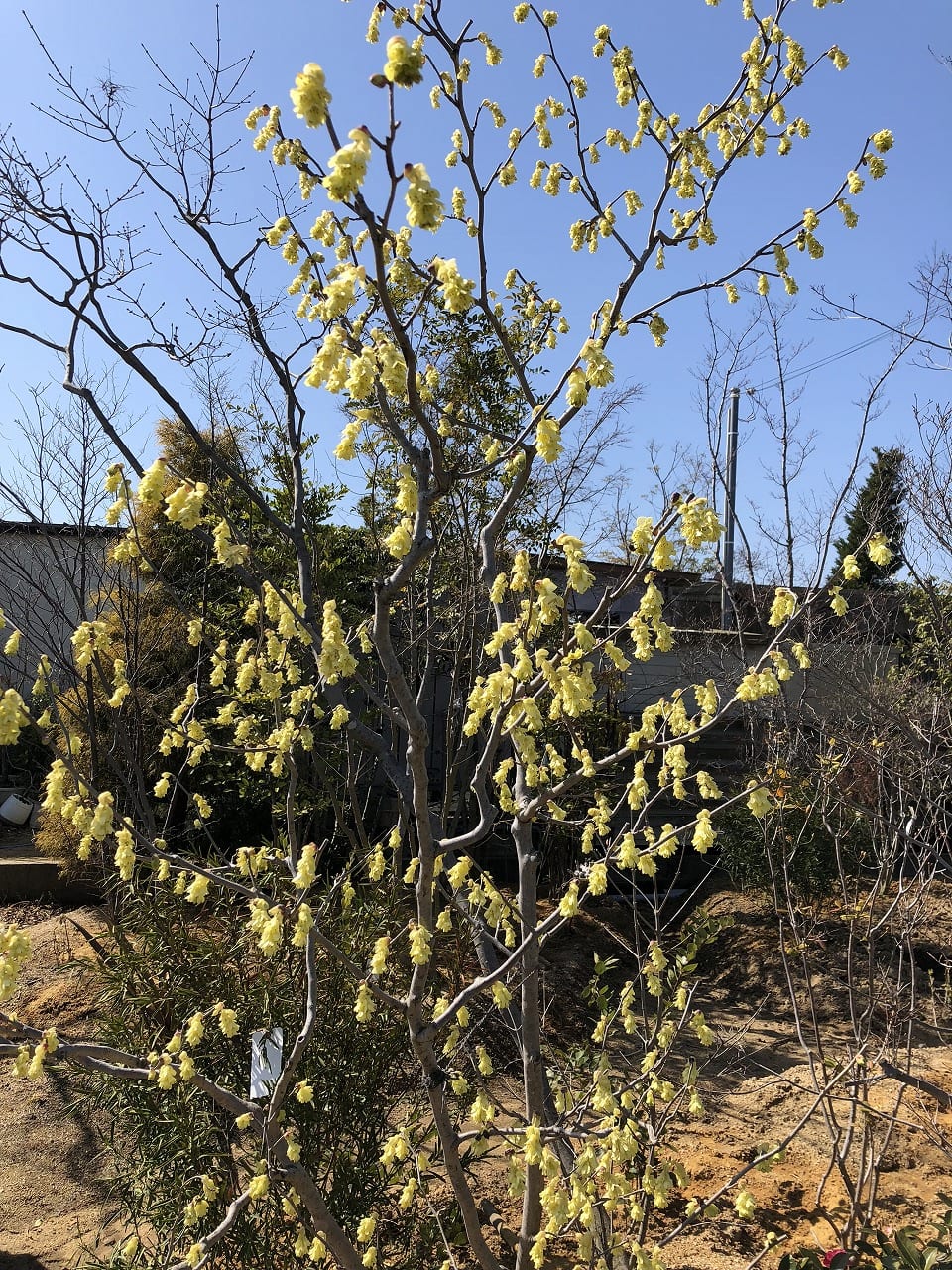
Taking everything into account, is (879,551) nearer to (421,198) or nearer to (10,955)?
(421,198)

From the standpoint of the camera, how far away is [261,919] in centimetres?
222

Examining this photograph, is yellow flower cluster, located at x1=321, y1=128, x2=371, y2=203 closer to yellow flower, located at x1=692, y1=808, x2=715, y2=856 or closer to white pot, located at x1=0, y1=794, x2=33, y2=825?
yellow flower, located at x1=692, y1=808, x2=715, y2=856

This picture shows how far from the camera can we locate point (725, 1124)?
4.62 meters

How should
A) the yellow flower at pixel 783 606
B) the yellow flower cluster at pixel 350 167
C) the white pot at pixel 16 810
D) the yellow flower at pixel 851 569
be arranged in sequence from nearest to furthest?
the yellow flower cluster at pixel 350 167 < the yellow flower at pixel 783 606 < the yellow flower at pixel 851 569 < the white pot at pixel 16 810

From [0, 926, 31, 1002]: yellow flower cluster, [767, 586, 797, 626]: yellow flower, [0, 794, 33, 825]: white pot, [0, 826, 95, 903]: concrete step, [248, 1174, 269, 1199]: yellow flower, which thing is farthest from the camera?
[0, 794, 33, 825]: white pot

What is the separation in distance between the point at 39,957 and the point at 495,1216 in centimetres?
363

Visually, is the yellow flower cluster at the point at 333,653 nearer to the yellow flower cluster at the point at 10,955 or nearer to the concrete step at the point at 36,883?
the yellow flower cluster at the point at 10,955

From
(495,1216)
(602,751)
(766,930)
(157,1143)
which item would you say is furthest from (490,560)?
(766,930)

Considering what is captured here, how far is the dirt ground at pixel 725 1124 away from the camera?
3.54 meters

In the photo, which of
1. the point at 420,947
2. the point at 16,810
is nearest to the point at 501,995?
the point at 420,947

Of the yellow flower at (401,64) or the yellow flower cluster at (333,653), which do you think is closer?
the yellow flower at (401,64)

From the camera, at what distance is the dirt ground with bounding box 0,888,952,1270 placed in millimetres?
3539

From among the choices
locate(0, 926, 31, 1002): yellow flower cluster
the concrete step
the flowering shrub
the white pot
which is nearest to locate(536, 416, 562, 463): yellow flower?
the flowering shrub

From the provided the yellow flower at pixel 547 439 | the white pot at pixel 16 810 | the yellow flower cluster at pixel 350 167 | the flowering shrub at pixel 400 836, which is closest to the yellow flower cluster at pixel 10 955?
the flowering shrub at pixel 400 836
